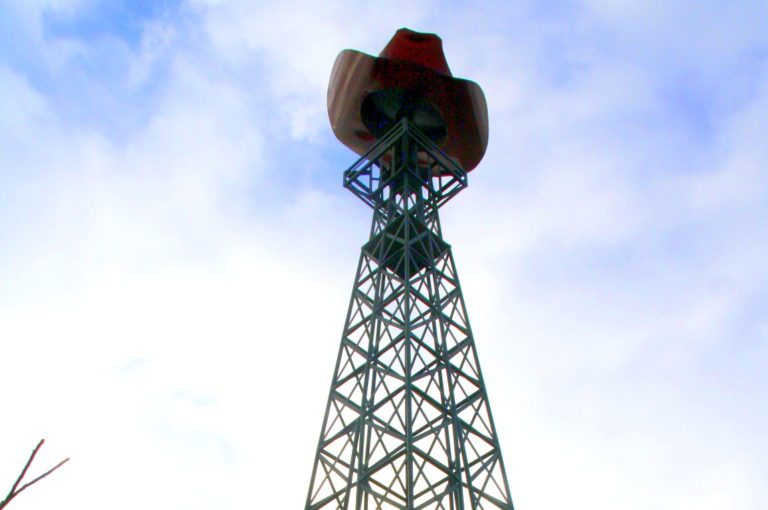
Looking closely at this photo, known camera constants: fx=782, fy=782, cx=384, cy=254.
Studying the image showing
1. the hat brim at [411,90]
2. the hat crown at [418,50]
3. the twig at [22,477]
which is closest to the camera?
the twig at [22,477]

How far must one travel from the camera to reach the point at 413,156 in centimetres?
2441

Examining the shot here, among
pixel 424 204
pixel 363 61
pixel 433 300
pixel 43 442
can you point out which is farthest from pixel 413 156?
pixel 43 442

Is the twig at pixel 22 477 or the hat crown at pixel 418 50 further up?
the hat crown at pixel 418 50

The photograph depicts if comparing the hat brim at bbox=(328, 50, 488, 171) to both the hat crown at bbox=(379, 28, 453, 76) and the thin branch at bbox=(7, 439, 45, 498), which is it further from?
the thin branch at bbox=(7, 439, 45, 498)

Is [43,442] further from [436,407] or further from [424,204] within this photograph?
[424,204]

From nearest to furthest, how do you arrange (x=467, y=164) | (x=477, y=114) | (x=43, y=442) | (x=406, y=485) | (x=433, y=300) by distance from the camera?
(x=43, y=442), (x=406, y=485), (x=433, y=300), (x=477, y=114), (x=467, y=164)

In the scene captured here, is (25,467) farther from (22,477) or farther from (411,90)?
(411,90)

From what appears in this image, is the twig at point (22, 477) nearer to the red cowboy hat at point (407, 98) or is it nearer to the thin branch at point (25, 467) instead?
the thin branch at point (25, 467)

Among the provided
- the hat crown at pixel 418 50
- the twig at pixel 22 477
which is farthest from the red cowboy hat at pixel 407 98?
the twig at pixel 22 477

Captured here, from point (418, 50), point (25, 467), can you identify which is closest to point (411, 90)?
point (418, 50)

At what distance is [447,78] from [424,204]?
13.0ft

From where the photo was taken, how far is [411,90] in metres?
24.0

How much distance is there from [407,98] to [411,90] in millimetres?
391

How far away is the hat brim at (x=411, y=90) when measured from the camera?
77.7ft
